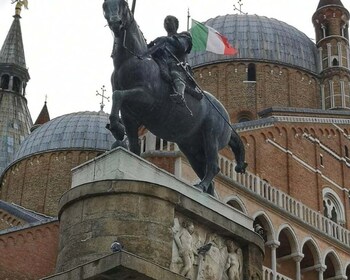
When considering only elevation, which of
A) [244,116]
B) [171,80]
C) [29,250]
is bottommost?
[171,80]

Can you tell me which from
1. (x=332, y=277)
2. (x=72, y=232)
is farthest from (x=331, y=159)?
(x=72, y=232)

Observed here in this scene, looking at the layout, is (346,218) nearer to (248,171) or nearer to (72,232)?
(248,171)

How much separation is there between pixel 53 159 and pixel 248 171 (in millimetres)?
15903

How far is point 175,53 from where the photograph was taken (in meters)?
11.7

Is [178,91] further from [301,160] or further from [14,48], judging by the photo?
[14,48]

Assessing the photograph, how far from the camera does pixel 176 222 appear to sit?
1071 cm

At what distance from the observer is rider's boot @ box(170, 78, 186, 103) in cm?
1112

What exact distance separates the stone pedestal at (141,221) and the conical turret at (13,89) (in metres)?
55.2

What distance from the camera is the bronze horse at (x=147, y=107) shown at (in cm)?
1078

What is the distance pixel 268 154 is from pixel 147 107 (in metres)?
19.5

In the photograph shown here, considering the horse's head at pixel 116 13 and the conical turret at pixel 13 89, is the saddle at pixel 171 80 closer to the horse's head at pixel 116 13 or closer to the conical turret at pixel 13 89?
the horse's head at pixel 116 13

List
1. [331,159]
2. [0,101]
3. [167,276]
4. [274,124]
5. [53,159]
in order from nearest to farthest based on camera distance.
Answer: [167,276]
[274,124]
[331,159]
[53,159]
[0,101]

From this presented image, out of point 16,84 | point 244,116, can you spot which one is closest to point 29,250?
point 244,116

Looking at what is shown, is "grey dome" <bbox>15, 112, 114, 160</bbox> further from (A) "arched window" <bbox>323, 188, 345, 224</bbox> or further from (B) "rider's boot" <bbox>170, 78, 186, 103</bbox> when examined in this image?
(B) "rider's boot" <bbox>170, 78, 186, 103</bbox>
